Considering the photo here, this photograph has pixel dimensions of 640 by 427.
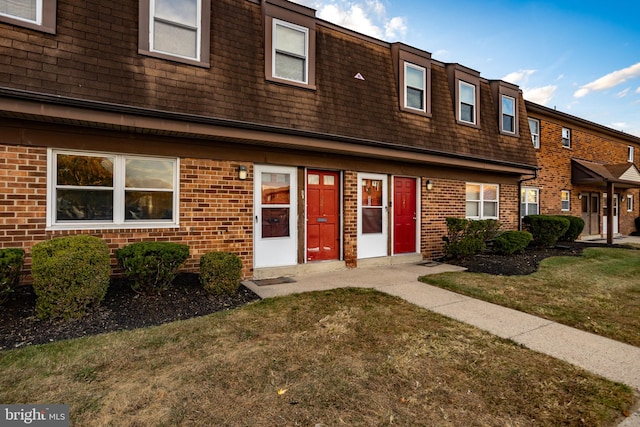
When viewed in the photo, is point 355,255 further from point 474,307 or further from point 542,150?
point 542,150

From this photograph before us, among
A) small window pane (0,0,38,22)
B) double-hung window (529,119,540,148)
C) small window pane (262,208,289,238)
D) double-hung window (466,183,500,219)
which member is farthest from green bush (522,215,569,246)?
small window pane (0,0,38,22)

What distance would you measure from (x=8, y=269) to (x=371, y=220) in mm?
6853

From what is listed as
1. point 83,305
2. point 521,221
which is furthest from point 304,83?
point 521,221

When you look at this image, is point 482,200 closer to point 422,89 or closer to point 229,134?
point 422,89

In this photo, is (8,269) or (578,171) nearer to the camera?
(8,269)

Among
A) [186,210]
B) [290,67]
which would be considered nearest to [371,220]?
[290,67]

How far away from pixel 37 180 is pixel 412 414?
19.7 feet

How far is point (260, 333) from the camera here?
383 cm

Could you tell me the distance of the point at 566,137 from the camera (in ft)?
48.6

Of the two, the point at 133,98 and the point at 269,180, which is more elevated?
the point at 133,98

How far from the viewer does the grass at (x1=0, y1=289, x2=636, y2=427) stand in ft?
7.76

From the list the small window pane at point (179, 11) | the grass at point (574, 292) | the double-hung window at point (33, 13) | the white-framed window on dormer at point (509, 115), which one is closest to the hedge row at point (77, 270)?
the double-hung window at point (33, 13)

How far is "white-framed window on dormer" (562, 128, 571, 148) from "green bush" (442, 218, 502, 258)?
931 centimetres

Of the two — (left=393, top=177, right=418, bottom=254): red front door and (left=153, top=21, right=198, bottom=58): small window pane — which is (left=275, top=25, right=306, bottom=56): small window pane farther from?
(left=393, top=177, right=418, bottom=254): red front door
